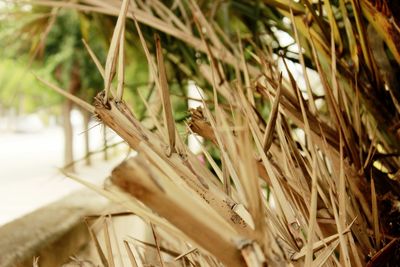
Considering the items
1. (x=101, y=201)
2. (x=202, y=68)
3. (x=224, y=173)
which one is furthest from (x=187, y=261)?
(x=101, y=201)

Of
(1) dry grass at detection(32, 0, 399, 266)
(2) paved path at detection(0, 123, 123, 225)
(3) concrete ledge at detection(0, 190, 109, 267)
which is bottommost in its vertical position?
(1) dry grass at detection(32, 0, 399, 266)

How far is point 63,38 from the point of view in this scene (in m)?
5.53

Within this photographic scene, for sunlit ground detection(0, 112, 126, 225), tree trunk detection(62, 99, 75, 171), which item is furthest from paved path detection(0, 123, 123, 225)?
tree trunk detection(62, 99, 75, 171)

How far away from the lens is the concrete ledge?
41cm

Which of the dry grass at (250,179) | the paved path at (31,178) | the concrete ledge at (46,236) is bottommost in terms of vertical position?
the dry grass at (250,179)

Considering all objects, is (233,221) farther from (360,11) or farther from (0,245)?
(0,245)

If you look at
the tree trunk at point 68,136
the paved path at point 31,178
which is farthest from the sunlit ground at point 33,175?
the tree trunk at point 68,136

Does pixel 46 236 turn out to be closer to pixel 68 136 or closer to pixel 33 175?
pixel 33 175

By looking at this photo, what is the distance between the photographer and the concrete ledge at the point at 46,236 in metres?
0.41

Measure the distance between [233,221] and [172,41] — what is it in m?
0.46

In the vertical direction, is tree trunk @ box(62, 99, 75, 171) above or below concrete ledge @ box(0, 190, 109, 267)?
above

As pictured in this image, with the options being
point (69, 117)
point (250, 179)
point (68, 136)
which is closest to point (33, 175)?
point (68, 136)

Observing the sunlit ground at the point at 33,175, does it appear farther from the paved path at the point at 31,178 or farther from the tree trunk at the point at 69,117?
the tree trunk at the point at 69,117

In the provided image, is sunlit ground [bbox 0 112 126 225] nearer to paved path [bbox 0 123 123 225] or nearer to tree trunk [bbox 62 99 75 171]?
paved path [bbox 0 123 123 225]
